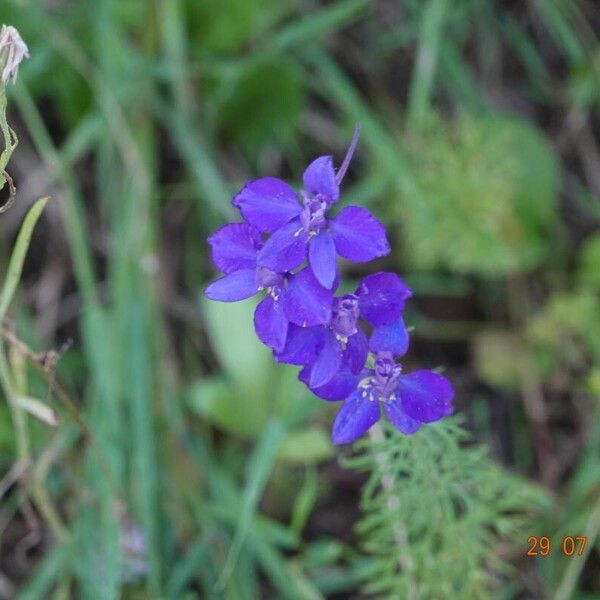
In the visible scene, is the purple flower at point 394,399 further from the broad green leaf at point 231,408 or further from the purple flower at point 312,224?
the broad green leaf at point 231,408

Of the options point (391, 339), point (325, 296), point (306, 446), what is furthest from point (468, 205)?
point (325, 296)

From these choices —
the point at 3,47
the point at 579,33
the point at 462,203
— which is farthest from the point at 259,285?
the point at 579,33

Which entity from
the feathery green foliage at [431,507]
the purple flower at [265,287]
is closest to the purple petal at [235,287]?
the purple flower at [265,287]

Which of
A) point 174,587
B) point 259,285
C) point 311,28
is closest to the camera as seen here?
point 259,285

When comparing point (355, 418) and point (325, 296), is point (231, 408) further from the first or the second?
point (325, 296)

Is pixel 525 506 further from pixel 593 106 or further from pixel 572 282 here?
pixel 593 106
